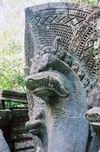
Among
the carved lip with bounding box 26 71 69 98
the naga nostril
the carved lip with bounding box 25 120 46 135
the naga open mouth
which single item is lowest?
the carved lip with bounding box 25 120 46 135

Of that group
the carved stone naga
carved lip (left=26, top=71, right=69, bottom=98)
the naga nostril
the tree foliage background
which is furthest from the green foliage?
carved lip (left=26, top=71, right=69, bottom=98)

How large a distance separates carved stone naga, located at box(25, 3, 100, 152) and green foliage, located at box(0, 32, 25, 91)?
9.40 ft

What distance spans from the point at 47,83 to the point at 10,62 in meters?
4.12

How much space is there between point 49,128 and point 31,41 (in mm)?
528

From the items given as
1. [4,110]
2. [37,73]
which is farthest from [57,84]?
[4,110]

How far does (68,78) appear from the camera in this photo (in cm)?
221

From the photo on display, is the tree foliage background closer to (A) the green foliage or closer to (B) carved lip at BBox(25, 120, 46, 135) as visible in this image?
(A) the green foliage

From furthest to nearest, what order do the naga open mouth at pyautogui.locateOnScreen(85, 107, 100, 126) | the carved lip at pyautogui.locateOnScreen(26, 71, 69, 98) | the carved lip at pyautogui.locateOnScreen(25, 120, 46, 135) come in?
the carved lip at pyautogui.locateOnScreen(25, 120, 46, 135) → the carved lip at pyautogui.locateOnScreen(26, 71, 69, 98) → the naga open mouth at pyautogui.locateOnScreen(85, 107, 100, 126)

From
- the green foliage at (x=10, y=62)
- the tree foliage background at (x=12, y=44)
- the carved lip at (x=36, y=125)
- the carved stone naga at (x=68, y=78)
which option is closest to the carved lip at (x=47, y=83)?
the carved stone naga at (x=68, y=78)

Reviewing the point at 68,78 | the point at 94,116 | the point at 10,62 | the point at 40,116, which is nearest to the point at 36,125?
the point at 40,116

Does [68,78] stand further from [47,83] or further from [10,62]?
[10,62]

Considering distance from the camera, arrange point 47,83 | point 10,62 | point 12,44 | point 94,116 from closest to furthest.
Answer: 1. point 94,116
2. point 47,83
3. point 10,62
4. point 12,44

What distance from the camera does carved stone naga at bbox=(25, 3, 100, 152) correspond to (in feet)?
7.04

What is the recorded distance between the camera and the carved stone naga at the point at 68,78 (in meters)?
2.14
